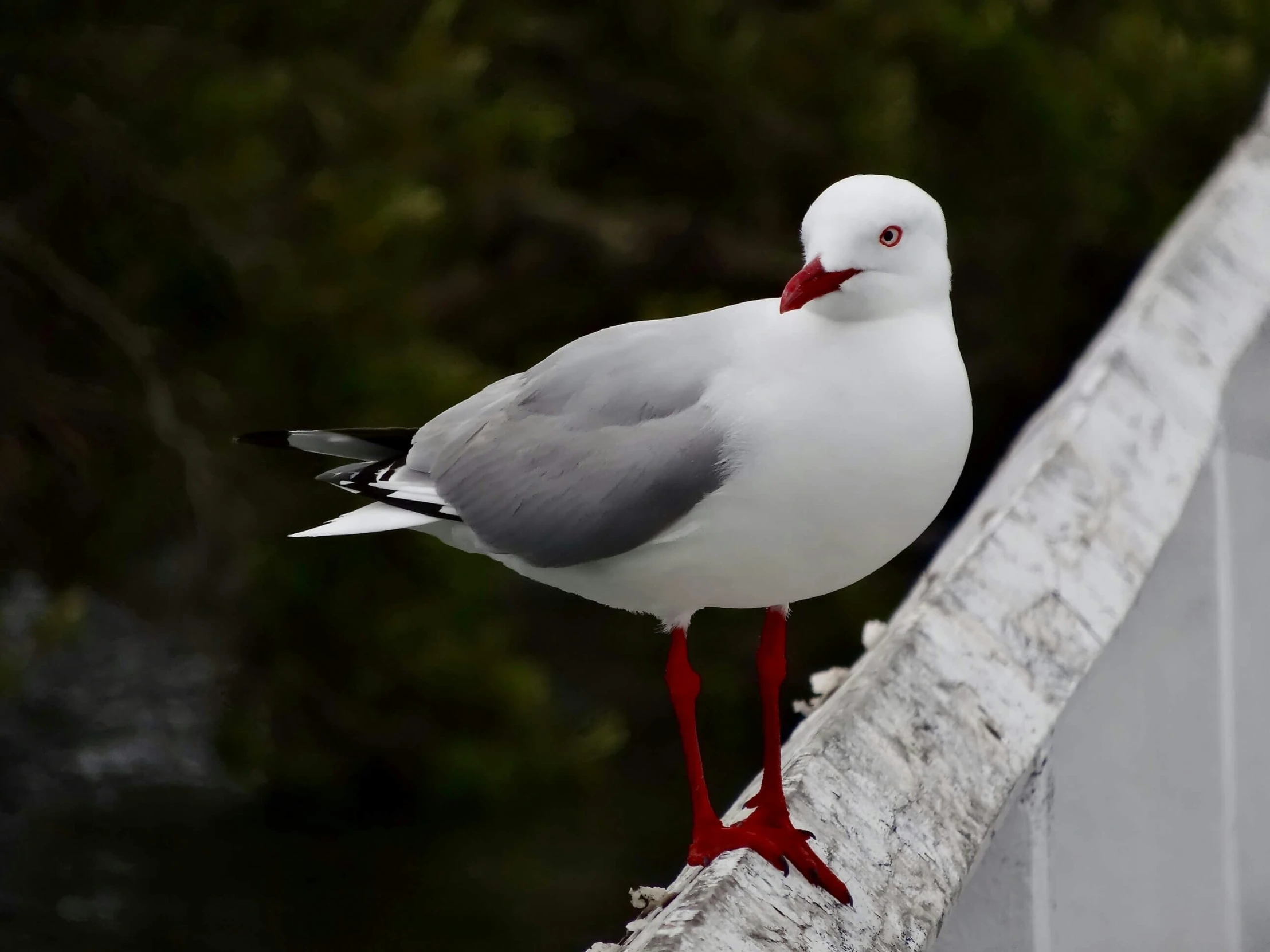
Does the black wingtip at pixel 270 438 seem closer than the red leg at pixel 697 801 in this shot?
No

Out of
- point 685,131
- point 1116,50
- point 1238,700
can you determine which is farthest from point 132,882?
point 1116,50

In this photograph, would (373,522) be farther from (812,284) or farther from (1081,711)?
(1081,711)

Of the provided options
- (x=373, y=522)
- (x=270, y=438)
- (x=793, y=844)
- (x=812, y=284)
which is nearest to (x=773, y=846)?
(x=793, y=844)

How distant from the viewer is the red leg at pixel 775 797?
117 cm

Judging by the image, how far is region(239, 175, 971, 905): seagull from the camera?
129cm

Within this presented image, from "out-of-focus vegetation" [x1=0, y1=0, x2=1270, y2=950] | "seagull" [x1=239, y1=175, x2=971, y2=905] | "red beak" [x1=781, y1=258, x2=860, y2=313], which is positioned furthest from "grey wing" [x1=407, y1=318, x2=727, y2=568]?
"out-of-focus vegetation" [x1=0, y1=0, x2=1270, y2=950]

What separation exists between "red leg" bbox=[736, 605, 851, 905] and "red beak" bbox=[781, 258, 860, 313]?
389 mm

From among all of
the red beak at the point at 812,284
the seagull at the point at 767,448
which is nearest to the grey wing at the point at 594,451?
the seagull at the point at 767,448

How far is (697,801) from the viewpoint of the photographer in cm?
146

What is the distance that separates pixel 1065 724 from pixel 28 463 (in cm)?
252

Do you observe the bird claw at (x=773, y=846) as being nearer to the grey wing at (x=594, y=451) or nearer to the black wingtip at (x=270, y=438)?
the grey wing at (x=594, y=451)

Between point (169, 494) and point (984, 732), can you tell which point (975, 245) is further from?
point (984, 732)

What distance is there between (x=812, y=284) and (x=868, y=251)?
0.19 ft

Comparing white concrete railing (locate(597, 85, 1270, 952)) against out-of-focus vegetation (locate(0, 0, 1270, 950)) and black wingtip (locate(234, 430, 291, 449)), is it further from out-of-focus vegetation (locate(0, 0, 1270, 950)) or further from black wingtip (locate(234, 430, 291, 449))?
out-of-focus vegetation (locate(0, 0, 1270, 950))
